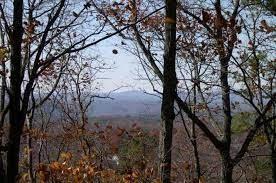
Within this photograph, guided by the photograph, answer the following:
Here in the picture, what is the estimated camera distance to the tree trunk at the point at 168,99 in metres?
6.20

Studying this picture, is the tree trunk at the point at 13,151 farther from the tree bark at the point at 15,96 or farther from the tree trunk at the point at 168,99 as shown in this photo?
the tree trunk at the point at 168,99

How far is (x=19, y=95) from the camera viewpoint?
4.50 m

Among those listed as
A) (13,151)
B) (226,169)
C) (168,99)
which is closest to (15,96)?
(13,151)

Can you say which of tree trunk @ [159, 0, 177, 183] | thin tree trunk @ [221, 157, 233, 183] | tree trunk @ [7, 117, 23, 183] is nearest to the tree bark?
tree trunk @ [7, 117, 23, 183]

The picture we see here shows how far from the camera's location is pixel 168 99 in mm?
6215

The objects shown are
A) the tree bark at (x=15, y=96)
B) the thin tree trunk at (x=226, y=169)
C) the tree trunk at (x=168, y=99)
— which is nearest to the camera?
the tree bark at (x=15, y=96)

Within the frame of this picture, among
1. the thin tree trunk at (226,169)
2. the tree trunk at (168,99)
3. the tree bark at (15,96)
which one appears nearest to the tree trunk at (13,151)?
the tree bark at (15,96)

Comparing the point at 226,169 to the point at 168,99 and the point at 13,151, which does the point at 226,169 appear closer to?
the point at 168,99

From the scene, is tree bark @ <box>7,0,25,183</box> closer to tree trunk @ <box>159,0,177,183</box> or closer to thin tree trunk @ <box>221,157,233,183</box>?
tree trunk @ <box>159,0,177,183</box>

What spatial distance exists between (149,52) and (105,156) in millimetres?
8840

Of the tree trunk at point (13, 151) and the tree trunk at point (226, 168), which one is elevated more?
the tree trunk at point (13, 151)

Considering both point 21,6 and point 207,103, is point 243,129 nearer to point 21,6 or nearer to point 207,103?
point 207,103

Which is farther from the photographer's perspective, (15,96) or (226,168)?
(226,168)

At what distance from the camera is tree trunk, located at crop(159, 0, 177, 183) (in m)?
6.20
